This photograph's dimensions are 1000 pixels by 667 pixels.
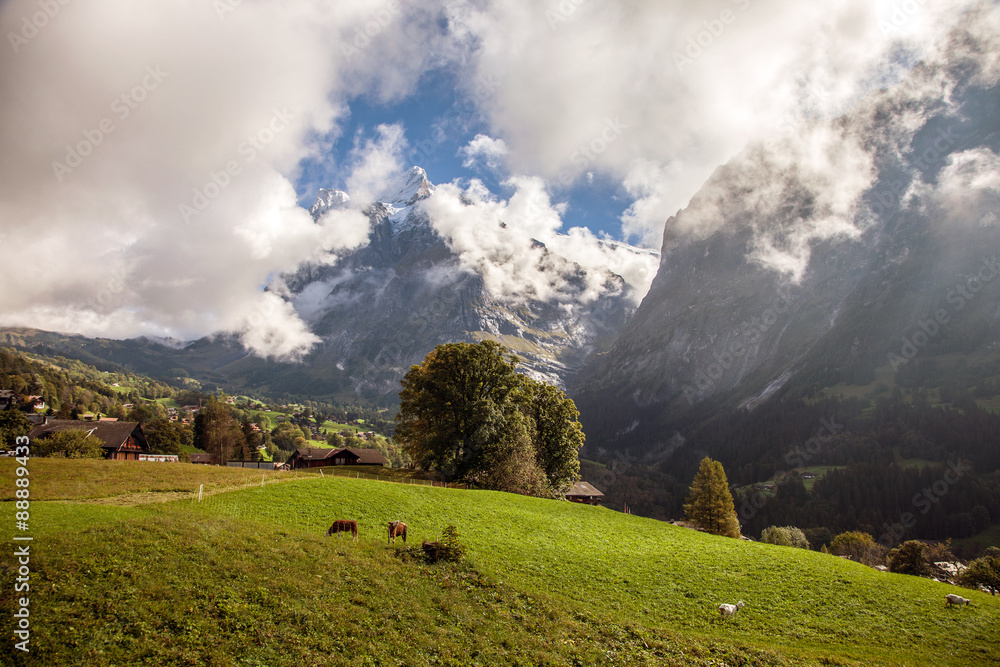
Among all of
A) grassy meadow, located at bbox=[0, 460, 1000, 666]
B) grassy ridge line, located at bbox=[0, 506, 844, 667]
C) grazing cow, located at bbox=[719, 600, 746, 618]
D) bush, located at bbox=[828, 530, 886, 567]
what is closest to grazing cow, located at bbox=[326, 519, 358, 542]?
grassy meadow, located at bbox=[0, 460, 1000, 666]

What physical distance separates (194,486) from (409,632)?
90.2 ft

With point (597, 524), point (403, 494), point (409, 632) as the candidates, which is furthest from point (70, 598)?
point (597, 524)

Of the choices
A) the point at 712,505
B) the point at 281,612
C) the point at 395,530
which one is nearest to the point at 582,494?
the point at 712,505

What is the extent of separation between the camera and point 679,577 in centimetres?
2430

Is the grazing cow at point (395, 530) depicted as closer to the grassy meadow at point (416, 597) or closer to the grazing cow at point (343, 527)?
the grassy meadow at point (416, 597)

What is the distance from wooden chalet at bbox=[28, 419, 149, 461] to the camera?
69.9 metres

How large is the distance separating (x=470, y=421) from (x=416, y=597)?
36.9m

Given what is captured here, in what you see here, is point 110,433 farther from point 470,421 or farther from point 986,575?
point 986,575

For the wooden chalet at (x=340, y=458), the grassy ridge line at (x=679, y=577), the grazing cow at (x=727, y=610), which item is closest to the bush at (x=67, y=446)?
the wooden chalet at (x=340, y=458)

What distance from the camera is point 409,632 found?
15055 mm

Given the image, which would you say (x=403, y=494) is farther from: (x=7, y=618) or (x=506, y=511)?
(x=7, y=618)

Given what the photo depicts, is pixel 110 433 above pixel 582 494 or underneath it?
above

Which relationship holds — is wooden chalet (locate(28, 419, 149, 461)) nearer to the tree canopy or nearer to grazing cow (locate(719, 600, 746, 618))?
the tree canopy

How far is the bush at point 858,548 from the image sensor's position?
9639cm
